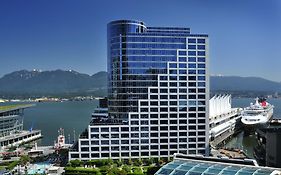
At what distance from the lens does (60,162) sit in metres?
25.9

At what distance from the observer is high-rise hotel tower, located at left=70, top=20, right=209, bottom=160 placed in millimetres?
25688

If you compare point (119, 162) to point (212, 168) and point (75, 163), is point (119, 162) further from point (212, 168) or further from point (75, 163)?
point (212, 168)

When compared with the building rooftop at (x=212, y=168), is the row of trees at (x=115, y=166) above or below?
below

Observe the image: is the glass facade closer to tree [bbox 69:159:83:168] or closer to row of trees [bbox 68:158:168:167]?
row of trees [bbox 68:158:168:167]

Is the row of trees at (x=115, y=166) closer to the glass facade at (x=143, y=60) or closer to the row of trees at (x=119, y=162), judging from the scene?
the row of trees at (x=119, y=162)

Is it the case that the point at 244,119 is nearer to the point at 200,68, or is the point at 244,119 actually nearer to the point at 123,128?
the point at 200,68

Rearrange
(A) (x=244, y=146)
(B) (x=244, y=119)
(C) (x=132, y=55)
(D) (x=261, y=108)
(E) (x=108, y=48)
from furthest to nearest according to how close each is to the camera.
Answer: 1. (D) (x=261, y=108)
2. (B) (x=244, y=119)
3. (A) (x=244, y=146)
4. (E) (x=108, y=48)
5. (C) (x=132, y=55)

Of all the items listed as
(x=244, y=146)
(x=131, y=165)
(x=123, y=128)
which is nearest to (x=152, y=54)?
(x=123, y=128)

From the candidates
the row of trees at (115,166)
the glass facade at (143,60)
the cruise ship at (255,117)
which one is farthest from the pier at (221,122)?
the glass facade at (143,60)

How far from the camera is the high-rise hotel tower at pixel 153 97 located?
1011 inches

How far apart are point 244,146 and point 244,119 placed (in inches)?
393

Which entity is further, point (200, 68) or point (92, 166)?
point (200, 68)

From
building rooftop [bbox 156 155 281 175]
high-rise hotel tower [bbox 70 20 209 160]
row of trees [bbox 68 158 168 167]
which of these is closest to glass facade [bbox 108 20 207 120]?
high-rise hotel tower [bbox 70 20 209 160]

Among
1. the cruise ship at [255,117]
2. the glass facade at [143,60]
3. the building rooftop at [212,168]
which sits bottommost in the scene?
the cruise ship at [255,117]
